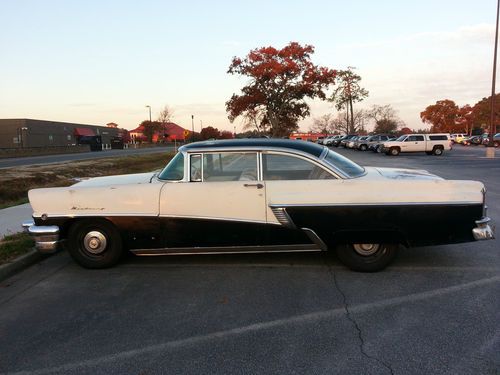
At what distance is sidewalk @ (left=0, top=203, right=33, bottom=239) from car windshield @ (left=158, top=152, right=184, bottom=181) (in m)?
3.39

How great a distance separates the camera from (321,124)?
106m

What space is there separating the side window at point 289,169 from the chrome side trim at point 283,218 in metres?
0.39

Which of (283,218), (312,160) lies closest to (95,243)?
(283,218)

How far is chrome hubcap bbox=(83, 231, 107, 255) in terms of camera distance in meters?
5.23

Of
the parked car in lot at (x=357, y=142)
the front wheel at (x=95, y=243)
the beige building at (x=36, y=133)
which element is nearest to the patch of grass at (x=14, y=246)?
the front wheel at (x=95, y=243)

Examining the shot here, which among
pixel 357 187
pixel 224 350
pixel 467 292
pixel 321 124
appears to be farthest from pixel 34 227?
pixel 321 124

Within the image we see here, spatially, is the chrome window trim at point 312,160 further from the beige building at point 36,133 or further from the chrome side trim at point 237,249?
the beige building at point 36,133

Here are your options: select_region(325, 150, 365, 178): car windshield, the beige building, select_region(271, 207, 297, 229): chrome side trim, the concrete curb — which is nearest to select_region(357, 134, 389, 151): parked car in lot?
select_region(325, 150, 365, 178): car windshield

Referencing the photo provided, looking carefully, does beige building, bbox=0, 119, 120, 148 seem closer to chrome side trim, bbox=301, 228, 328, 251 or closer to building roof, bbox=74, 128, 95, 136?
building roof, bbox=74, 128, 95, 136

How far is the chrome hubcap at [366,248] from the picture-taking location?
4.92 meters

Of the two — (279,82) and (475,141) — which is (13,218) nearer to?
(279,82)

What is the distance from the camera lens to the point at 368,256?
495 centimetres

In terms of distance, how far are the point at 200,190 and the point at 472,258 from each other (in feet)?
11.7

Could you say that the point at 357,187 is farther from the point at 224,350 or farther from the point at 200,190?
the point at 224,350
